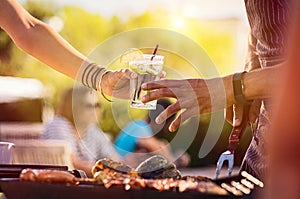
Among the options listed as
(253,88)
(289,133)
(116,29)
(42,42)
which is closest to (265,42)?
(253,88)

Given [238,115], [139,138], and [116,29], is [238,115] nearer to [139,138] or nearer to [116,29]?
[139,138]

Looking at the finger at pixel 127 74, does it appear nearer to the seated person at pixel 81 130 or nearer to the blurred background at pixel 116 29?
the seated person at pixel 81 130

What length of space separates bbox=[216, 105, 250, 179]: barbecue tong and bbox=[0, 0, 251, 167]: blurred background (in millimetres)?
3881

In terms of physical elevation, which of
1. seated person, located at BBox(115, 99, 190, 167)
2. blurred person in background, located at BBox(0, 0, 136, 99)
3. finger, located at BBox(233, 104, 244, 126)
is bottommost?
finger, located at BBox(233, 104, 244, 126)

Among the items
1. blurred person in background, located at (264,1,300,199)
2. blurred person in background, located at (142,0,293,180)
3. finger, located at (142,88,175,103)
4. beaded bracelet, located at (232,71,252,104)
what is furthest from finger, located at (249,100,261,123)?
blurred person in background, located at (264,1,300,199)

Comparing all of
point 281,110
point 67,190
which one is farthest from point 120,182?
point 281,110

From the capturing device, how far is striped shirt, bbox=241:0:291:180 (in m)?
1.77

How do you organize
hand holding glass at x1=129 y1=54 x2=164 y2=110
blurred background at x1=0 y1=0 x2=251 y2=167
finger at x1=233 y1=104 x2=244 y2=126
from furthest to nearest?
blurred background at x1=0 y1=0 x2=251 y2=167, hand holding glass at x1=129 y1=54 x2=164 y2=110, finger at x1=233 y1=104 x2=244 y2=126

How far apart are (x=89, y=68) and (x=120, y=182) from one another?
98 cm

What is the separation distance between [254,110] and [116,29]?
489cm

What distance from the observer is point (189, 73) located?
19.4 feet

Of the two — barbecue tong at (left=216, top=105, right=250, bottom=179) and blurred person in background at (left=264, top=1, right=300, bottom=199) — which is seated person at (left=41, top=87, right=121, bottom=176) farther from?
blurred person in background at (left=264, top=1, right=300, bottom=199)

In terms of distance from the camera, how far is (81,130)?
5445 mm

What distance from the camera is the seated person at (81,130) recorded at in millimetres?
5316
